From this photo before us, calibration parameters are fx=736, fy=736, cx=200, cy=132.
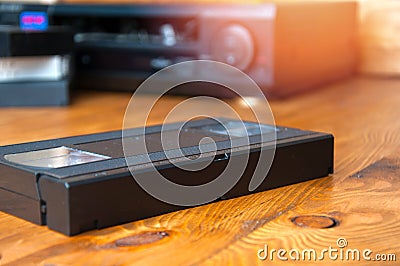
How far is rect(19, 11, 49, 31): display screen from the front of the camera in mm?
1610

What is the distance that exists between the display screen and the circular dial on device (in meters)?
0.39

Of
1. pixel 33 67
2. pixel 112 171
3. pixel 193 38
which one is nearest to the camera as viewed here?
pixel 112 171

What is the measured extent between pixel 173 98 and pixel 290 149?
787 millimetres

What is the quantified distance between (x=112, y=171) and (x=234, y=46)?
873 millimetres

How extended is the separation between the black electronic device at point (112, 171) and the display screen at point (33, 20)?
33.6 inches

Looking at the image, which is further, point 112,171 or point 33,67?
point 33,67

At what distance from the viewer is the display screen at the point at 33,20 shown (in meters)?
1.61

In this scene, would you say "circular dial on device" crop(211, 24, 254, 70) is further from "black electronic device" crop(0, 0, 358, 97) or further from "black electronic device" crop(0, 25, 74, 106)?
"black electronic device" crop(0, 25, 74, 106)

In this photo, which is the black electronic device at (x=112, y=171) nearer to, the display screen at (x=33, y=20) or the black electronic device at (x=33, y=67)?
the black electronic device at (x=33, y=67)

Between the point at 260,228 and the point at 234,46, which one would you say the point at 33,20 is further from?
the point at 260,228

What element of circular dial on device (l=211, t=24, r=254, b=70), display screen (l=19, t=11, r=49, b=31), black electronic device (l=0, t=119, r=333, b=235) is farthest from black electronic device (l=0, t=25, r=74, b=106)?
black electronic device (l=0, t=119, r=333, b=235)

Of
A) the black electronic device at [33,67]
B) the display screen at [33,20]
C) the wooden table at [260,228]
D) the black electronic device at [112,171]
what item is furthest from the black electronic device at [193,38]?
the black electronic device at [112,171]

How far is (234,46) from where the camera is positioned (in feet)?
4.83

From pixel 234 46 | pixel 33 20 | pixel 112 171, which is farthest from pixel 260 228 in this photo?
pixel 33 20
